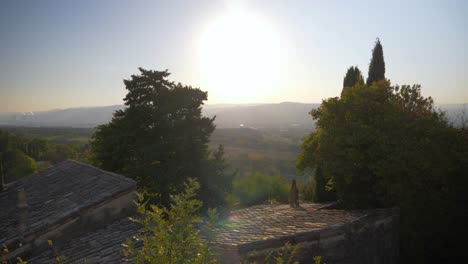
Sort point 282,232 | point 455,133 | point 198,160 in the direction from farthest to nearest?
1. point 198,160
2. point 455,133
3. point 282,232

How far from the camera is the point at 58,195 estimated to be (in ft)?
37.0

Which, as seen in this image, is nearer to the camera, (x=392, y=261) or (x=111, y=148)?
(x=392, y=261)

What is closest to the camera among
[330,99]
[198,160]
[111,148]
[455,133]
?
[455,133]

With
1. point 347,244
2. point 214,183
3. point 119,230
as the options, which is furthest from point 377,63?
point 119,230

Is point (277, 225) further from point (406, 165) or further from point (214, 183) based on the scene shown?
point (214, 183)

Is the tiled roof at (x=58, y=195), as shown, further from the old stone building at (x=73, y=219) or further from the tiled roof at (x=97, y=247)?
the tiled roof at (x=97, y=247)

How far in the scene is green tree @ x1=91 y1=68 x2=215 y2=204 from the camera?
57.5 feet

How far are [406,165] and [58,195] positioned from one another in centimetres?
1369

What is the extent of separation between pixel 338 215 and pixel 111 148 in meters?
15.8

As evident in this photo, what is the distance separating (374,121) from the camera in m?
12.4

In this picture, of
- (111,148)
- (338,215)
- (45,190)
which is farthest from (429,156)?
(111,148)

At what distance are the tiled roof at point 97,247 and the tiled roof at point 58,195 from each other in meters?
0.79

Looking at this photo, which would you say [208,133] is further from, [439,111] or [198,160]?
[439,111]

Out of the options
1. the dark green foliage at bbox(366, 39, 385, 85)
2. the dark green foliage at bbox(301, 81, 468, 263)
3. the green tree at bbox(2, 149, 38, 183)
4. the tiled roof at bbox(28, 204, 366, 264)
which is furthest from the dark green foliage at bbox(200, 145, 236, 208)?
the green tree at bbox(2, 149, 38, 183)
